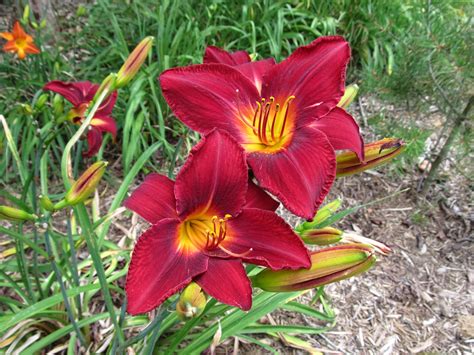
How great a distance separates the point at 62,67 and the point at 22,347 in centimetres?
180

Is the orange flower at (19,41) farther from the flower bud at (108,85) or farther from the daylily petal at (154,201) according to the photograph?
the daylily petal at (154,201)

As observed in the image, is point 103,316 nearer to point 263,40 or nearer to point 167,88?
point 167,88

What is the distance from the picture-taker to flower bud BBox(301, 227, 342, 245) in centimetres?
112

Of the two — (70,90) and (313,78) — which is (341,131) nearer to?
(313,78)

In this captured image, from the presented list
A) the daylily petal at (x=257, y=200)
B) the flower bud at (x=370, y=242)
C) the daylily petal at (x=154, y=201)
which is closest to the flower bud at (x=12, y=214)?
the daylily petal at (x=154, y=201)

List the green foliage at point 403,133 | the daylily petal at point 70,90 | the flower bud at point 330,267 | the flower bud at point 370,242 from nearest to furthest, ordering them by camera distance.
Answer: the flower bud at point 330,267, the flower bud at point 370,242, the daylily petal at point 70,90, the green foliage at point 403,133

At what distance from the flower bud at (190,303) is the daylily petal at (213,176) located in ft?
0.51

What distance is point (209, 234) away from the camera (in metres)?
0.99

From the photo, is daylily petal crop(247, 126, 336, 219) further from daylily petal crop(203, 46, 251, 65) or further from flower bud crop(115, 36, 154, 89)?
flower bud crop(115, 36, 154, 89)

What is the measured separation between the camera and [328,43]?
1.06 metres

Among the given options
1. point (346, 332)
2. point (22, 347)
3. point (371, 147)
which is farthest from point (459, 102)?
point (22, 347)

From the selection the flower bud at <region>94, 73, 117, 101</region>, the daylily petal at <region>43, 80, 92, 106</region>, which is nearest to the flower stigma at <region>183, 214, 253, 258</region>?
the flower bud at <region>94, 73, 117, 101</region>

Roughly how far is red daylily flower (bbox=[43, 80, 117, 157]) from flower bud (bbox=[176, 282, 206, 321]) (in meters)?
0.92

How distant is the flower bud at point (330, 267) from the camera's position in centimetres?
96
